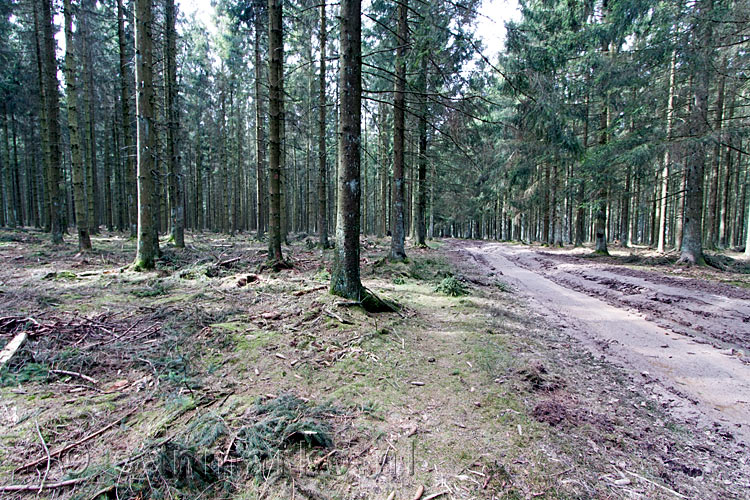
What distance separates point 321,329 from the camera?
524 centimetres

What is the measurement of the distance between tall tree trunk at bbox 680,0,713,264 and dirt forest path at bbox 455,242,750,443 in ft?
11.3

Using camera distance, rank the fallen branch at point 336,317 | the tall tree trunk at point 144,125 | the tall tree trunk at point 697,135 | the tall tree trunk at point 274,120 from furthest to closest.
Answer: the tall tree trunk at point 697,135 → the tall tree trunk at point 274,120 → the tall tree trunk at point 144,125 → the fallen branch at point 336,317

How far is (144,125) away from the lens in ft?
29.4

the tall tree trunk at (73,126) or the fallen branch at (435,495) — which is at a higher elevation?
the tall tree trunk at (73,126)

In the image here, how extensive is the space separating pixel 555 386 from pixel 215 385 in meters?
3.92

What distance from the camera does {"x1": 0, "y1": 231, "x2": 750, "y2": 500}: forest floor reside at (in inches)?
98.4

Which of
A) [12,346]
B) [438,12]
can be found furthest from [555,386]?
[438,12]

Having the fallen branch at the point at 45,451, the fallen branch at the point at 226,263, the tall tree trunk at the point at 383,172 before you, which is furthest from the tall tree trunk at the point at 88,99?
the fallen branch at the point at 45,451

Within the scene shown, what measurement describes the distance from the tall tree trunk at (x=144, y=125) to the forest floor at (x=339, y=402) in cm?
198

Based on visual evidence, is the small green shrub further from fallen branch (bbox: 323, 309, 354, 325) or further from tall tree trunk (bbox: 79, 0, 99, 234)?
tall tree trunk (bbox: 79, 0, 99, 234)

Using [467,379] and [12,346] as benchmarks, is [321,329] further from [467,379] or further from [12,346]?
[12,346]

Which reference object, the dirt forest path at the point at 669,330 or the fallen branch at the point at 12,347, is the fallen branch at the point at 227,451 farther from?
the dirt forest path at the point at 669,330

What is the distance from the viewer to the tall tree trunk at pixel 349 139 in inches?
233

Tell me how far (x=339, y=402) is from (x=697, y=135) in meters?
16.8
